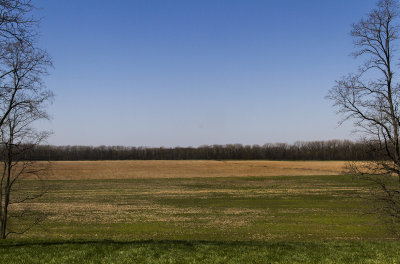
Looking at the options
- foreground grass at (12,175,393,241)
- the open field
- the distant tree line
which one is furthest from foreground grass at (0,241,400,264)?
the distant tree line

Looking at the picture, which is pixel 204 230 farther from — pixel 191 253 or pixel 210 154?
pixel 210 154

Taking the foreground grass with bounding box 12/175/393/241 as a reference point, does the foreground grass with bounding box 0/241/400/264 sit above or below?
above

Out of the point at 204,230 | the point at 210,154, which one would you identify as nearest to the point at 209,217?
the point at 204,230

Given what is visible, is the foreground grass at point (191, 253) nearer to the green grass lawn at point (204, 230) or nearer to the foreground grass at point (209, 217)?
the green grass lawn at point (204, 230)

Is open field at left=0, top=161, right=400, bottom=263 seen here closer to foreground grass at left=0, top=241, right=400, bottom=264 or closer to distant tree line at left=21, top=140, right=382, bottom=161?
foreground grass at left=0, top=241, right=400, bottom=264

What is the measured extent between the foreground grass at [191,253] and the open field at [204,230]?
0.03 meters

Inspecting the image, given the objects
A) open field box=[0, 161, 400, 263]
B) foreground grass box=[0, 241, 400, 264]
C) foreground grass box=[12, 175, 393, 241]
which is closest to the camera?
A: foreground grass box=[0, 241, 400, 264]

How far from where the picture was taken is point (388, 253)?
10188mm

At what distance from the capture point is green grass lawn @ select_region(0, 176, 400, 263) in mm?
9656

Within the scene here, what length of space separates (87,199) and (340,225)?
30149 mm

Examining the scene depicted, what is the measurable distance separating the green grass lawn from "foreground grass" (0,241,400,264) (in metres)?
0.03

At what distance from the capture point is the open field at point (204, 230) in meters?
9.66

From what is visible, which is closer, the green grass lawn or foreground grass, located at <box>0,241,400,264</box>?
foreground grass, located at <box>0,241,400,264</box>

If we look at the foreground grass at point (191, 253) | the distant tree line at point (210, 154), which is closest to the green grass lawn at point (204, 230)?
the foreground grass at point (191, 253)
